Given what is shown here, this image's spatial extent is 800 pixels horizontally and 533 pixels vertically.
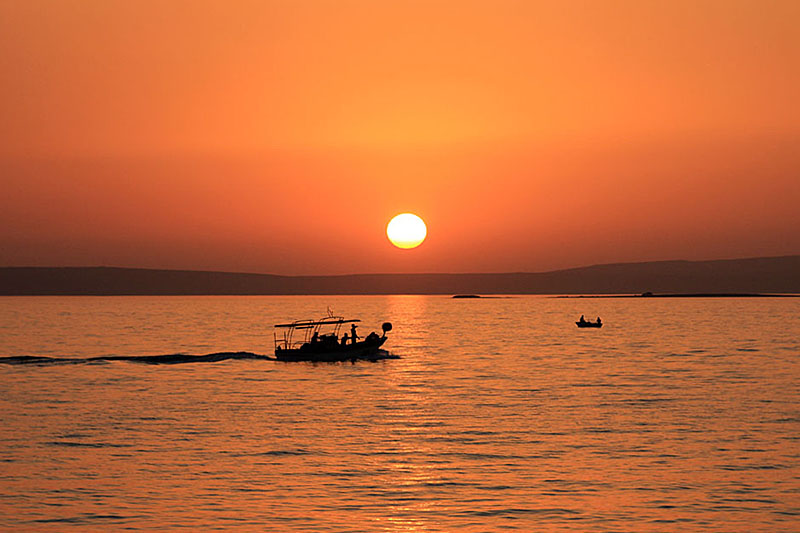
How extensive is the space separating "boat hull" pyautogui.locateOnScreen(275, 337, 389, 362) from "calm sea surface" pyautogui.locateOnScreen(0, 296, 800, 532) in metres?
10.7

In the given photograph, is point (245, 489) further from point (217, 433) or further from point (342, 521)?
point (217, 433)

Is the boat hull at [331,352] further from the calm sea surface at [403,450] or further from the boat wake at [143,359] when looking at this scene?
the calm sea surface at [403,450]

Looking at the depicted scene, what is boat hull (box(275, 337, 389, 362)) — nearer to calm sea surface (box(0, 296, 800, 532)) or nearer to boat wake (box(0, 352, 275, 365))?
boat wake (box(0, 352, 275, 365))

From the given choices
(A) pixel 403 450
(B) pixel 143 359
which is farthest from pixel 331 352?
(A) pixel 403 450

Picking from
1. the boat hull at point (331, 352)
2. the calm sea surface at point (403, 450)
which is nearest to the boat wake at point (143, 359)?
the boat hull at point (331, 352)

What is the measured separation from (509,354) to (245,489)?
9206 centimetres

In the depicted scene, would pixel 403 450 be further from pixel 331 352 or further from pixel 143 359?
pixel 143 359

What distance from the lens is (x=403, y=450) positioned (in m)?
48.9

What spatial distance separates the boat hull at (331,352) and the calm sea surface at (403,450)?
10.7 m

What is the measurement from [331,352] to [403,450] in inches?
2511

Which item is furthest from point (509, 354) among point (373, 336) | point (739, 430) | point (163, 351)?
point (739, 430)

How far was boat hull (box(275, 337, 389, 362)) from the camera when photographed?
367 ft

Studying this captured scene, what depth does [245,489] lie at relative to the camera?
39.6m

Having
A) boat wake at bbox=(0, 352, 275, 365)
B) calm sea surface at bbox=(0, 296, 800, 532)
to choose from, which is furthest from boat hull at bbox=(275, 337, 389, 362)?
calm sea surface at bbox=(0, 296, 800, 532)
